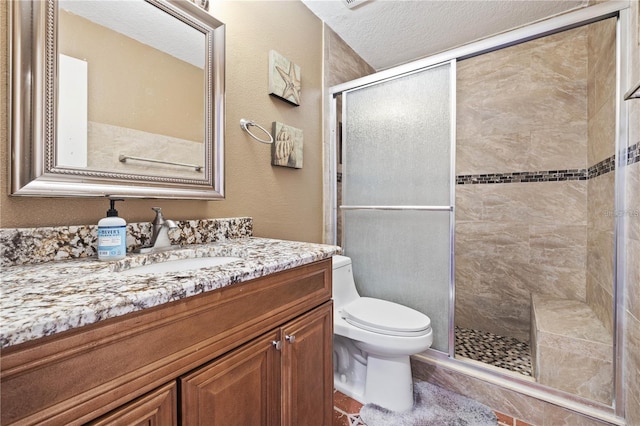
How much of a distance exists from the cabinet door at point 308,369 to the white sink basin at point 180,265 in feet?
1.08

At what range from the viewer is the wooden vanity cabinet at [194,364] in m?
0.43

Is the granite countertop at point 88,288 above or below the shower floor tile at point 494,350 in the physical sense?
above

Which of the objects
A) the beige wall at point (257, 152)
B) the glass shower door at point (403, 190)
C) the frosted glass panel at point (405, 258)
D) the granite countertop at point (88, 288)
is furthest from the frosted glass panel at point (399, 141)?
the granite countertop at point (88, 288)

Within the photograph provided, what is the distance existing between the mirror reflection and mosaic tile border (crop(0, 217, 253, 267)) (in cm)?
20

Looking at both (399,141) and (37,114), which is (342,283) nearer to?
(399,141)

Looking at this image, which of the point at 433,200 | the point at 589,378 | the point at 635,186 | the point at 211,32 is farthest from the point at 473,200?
the point at 211,32

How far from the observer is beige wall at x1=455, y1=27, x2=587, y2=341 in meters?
2.03

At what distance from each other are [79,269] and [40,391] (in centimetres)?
38

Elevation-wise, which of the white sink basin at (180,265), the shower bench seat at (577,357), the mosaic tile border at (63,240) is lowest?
the shower bench seat at (577,357)

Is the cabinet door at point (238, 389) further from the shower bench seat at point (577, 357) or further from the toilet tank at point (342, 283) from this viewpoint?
the shower bench seat at point (577, 357)

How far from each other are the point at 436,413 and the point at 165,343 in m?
1.50

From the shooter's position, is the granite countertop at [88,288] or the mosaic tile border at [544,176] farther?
the mosaic tile border at [544,176]

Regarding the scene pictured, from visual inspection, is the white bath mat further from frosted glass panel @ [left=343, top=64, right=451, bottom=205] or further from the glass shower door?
frosted glass panel @ [left=343, top=64, right=451, bottom=205]

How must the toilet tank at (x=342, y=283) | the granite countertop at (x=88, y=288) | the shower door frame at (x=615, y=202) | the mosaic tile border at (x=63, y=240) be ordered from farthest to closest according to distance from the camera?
the toilet tank at (x=342, y=283), the shower door frame at (x=615, y=202), the mosaic tile border at (x=63, y=240), the granite countertop at (x=88, y=288)
